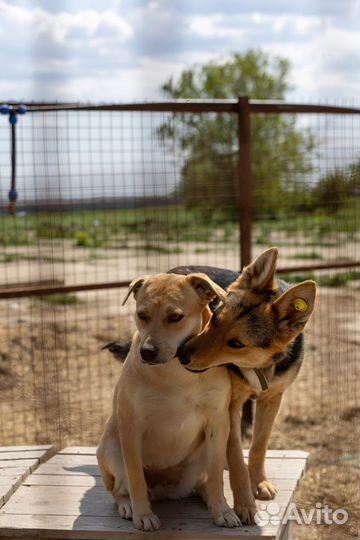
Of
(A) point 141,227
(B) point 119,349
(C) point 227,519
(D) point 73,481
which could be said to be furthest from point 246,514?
(A) point 141,227

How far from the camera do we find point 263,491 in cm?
420

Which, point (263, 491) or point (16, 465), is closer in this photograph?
point (263, 491)

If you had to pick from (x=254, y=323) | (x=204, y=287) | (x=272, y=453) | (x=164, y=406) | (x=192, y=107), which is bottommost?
(x=272, y=453)

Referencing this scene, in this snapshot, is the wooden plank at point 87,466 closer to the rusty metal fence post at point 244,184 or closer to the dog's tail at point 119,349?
the dog's tail at point 119,349

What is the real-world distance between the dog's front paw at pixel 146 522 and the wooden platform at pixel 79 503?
28 millimetres

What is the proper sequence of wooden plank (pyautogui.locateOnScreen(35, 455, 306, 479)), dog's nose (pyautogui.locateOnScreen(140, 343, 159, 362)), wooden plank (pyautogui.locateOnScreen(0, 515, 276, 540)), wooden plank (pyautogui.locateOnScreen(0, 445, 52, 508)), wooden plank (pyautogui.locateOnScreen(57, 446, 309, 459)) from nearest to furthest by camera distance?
dog's nose (pyautogui.locateOnScreen(140, 343, 159, 362)) → wooden plank (pyautogui.locateOnScreen(0, 515, 276, 540)) → wooden plank (pyautogui.locateOnScreen(0, 445, 52, 508)) → wooden plank (pyautogui.locateOnScreen(35, 455, 306, 479)) → wooden plank (pyautogui.locateOnScreen(57, 446, 309, 459))

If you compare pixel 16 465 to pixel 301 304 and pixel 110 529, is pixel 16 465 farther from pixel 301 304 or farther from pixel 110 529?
pixel 301 304

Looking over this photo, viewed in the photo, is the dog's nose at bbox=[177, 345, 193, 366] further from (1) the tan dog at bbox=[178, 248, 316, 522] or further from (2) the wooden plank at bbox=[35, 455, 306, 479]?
(2) the wooden plank at bbox=[35, 455, 306, 479]

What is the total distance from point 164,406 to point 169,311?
46 centimetres

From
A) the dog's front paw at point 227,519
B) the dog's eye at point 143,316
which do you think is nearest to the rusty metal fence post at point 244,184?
the dog's front paw at point 227,519

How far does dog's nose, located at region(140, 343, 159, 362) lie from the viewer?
138 inches

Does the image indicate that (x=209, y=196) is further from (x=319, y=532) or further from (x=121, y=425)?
(x=121, y=425)

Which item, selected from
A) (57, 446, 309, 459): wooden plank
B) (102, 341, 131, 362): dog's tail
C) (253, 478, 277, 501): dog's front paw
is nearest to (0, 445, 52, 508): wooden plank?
(57, 446, 309, 459): wooden plank

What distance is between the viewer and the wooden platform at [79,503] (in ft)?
12.6
